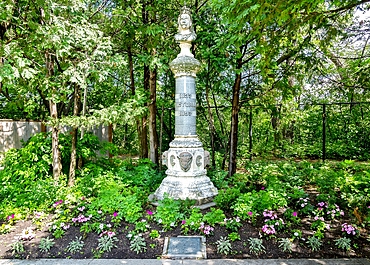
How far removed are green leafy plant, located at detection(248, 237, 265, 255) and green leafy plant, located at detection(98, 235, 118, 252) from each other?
1978 millimetres

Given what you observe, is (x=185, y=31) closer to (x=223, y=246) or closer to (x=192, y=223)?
Answer: (x=192, y=223)

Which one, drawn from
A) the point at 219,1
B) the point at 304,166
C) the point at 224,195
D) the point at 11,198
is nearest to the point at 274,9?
the point at 219,1

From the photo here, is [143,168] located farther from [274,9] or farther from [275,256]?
[274,9]

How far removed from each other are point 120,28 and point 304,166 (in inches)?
248

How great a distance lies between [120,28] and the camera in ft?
22.2

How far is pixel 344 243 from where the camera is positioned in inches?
144

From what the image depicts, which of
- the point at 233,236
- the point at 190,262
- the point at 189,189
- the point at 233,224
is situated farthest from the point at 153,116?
the point at 190,262

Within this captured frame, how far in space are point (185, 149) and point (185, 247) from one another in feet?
7.21

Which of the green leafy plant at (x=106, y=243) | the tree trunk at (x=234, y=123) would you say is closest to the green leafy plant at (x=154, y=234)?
the green leafy plant at (x=106, y=243)

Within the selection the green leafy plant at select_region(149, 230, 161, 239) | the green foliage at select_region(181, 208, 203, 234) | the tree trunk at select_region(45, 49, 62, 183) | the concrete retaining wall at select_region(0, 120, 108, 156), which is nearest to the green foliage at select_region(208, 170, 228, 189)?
the green foliage at select_region(181, 208, 203, 234)

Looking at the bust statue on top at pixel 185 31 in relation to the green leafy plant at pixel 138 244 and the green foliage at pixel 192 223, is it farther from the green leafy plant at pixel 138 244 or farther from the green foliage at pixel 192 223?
the green leafy plant at pixel 138 244

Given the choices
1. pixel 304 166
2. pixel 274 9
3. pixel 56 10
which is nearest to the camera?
pixel 274 9

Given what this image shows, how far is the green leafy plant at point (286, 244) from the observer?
3660 millimetres

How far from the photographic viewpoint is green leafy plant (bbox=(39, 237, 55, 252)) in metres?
3.76
